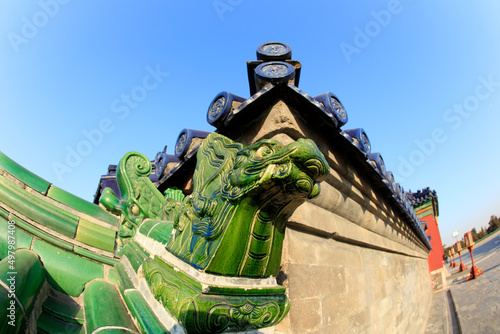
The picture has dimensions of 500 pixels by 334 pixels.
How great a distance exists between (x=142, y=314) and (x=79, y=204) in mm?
668

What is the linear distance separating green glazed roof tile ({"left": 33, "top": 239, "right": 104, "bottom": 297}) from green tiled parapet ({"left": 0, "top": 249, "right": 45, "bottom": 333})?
0.07 meters

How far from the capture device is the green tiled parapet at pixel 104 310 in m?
1.00

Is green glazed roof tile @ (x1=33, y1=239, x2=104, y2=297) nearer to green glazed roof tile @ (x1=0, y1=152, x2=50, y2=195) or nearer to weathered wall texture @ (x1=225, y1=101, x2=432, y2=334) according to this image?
green glazed roof tile @ (x1=0, y1=152, x2=50, y2=195)

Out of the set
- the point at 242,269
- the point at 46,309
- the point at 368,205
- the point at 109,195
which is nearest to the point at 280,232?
the point at 242,269

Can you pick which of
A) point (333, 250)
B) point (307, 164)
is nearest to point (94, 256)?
point (307, 164)

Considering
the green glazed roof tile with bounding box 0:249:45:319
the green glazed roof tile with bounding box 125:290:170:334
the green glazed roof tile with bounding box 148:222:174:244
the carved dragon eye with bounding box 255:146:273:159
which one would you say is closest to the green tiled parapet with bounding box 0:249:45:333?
the green glazed roof tile with bounding box 0:249:45:319

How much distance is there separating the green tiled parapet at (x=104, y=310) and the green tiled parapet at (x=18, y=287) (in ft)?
0.61

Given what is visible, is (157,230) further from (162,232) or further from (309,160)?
(309,160)

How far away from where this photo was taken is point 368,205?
11.0 feet

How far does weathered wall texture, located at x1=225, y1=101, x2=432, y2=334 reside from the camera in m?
1.89

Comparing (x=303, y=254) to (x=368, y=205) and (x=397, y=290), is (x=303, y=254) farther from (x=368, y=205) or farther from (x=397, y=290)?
(x=397, y=290)

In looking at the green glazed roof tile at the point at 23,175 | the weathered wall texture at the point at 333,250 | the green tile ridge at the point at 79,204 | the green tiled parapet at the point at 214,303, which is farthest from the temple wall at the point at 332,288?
the green glazed roof tile at the point at 23,175

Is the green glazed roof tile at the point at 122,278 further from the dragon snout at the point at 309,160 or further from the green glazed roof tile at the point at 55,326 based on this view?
the dragon snout at the point at 309,160

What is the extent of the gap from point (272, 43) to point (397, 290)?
4.38 m
